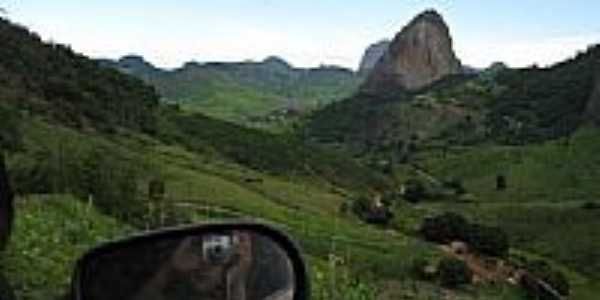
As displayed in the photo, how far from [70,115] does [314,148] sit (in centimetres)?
5981

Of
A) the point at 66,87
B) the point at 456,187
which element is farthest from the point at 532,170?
the point at 66,87

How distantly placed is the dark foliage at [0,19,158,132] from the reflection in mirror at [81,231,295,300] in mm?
95345

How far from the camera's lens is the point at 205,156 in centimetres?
11662

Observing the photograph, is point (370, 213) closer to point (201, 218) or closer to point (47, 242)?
point (201, 218)

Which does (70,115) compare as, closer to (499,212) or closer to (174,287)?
(499,212)

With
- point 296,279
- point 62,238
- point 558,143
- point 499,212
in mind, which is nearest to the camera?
point 296,279

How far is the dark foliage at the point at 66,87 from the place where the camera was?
348 feet

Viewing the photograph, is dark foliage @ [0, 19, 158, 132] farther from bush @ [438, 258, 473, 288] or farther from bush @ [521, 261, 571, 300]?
bush @ [438, 258, 473, 288]

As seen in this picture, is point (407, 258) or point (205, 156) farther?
point (205, 156)

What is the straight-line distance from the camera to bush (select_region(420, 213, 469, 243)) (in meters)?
73.2

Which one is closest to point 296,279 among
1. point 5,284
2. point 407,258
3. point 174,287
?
point 174,287

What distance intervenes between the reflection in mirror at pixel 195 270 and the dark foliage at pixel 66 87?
313ft

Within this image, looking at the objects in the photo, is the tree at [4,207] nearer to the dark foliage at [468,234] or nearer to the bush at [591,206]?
the dark foliage at [468,234]

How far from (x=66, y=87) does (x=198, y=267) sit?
11631cm
